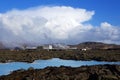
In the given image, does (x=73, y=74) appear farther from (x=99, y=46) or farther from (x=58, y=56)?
(x=99, y=46)

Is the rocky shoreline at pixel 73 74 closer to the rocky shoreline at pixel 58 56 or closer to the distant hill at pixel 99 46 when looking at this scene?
the rocky shoreline at pixel 58 56

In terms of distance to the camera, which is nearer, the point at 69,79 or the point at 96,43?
the point at 69,79

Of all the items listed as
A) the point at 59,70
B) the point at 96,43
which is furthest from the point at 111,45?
the point at 59,70

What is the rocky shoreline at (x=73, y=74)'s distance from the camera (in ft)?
60.2

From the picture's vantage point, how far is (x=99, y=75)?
60.0 ft

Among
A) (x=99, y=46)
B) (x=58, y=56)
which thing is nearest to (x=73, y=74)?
(x=58, y=56)

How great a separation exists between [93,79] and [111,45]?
11799 cm

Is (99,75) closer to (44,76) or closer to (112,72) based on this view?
(112,72)

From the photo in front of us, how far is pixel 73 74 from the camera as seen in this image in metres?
19.0

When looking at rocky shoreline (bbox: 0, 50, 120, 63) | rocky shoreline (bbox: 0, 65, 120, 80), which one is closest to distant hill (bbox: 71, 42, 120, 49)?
rocky shoreline (bbox: 0, 50, 120, 63)

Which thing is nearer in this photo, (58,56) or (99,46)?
(58,56)

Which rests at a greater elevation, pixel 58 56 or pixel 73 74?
pixel 58 56

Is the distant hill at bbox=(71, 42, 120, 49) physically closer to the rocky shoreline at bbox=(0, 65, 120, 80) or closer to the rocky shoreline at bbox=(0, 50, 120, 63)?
the rocky shoreline at bbox=(0, 50, 120, 63)

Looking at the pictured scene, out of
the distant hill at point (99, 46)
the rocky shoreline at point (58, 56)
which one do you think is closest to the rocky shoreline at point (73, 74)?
the rocky shoreline at point (58, 56)
